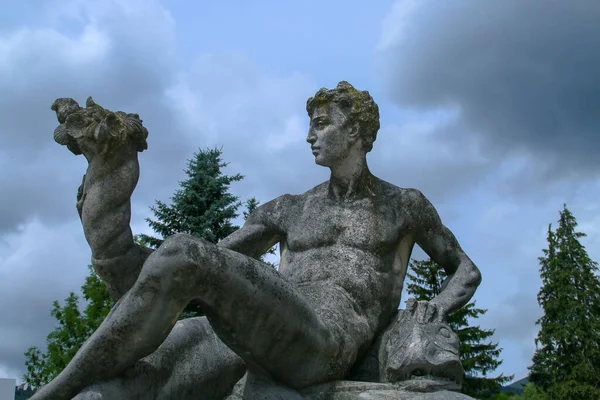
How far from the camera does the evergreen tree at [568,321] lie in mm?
36469

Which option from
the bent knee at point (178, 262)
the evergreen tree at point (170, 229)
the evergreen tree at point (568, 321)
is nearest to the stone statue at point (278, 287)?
the bent knee at point (178, 262)

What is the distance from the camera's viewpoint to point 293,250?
5.37 meters

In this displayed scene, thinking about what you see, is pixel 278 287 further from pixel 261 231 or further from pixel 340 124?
pixel 340 124

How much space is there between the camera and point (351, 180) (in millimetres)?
5414

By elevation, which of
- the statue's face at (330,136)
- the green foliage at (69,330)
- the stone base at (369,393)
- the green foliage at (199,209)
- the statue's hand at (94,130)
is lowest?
the stone base at (369,393)

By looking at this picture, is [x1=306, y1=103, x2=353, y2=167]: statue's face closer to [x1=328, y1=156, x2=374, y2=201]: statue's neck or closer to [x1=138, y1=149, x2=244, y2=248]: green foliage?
[x1=328, y1=156, x2=374, y2=201]: statue's neck

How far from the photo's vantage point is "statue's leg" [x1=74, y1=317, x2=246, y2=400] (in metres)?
4.18

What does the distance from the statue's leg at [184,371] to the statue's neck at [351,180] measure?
1386mm

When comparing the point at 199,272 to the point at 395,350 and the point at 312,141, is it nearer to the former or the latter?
the point at 395,350

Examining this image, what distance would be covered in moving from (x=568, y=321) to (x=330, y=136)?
35.6 metres

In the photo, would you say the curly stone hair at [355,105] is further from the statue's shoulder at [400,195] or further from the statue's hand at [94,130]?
the statue's hand at [94,130]

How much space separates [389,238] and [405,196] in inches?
15.7

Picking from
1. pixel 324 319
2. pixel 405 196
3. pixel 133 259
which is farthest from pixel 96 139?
pixel 405 196

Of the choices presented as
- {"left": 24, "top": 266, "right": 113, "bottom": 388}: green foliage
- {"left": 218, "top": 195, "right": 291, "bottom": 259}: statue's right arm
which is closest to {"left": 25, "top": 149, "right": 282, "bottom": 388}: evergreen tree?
{"left": 24, "top": 266, "right": 113, "bottom": 388}: green foliage
